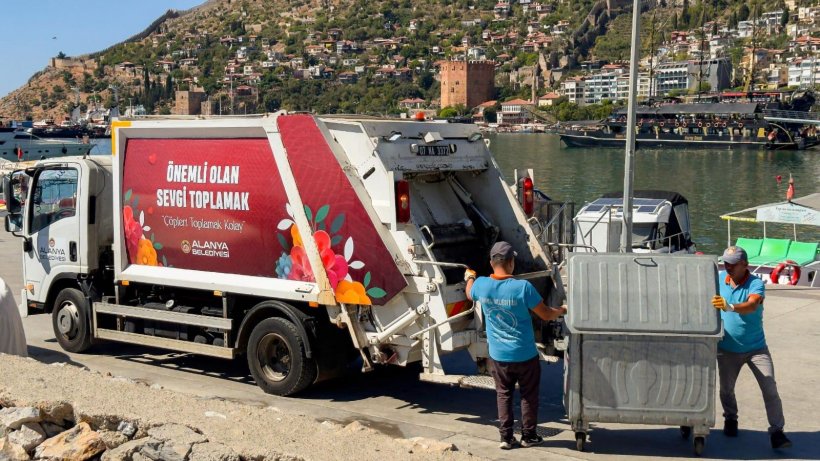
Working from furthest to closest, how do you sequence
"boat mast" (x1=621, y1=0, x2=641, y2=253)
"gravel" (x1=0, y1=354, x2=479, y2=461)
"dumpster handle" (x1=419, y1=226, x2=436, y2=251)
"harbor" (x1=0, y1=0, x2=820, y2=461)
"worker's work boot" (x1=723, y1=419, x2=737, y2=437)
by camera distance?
1. "boat mast" (x1=621, y1=0, x2=641, y2=253)
2. "dumpster handle" (x1=419, y1=226, x2=436, y2=251)
3. "worker's work boot" (x1=723, y1=419, x2=737, y2=437)
4. "harbor" (x1=0, y1=0, x2=820, y2=461)
5. "gravel" (x1=0, y1=354, x2=479, y2=461)

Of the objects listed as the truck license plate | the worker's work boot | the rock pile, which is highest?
the truck license plate

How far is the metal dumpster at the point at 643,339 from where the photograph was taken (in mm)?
6922

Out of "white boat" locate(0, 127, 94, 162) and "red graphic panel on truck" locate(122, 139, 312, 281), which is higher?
"red graphic panel on truck" locate(122, 139, 312, 281)

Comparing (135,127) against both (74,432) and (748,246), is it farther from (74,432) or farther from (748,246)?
(748,246)

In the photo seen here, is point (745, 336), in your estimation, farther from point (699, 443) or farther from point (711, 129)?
point (711, 129)

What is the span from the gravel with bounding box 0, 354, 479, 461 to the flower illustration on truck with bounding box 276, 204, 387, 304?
4.72ft

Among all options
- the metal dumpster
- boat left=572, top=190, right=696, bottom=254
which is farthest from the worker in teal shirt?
boat left=572, top=190, right=696, bottom=254

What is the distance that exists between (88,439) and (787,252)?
1538cm

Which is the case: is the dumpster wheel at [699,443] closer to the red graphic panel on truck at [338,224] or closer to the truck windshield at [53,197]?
the red graphic panel on truck at [338,224]

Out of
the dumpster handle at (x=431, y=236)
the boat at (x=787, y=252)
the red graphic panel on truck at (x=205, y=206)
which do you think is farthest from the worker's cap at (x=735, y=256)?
the boat at (x=787, y=252)

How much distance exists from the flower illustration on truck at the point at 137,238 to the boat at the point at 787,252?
422 inches

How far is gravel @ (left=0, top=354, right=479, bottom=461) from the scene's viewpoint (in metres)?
6.17

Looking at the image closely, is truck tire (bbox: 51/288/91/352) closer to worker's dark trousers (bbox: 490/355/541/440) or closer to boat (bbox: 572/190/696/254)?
worker's dark trousers (bbox: 490/355/541/440)

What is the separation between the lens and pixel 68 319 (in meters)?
10.9
